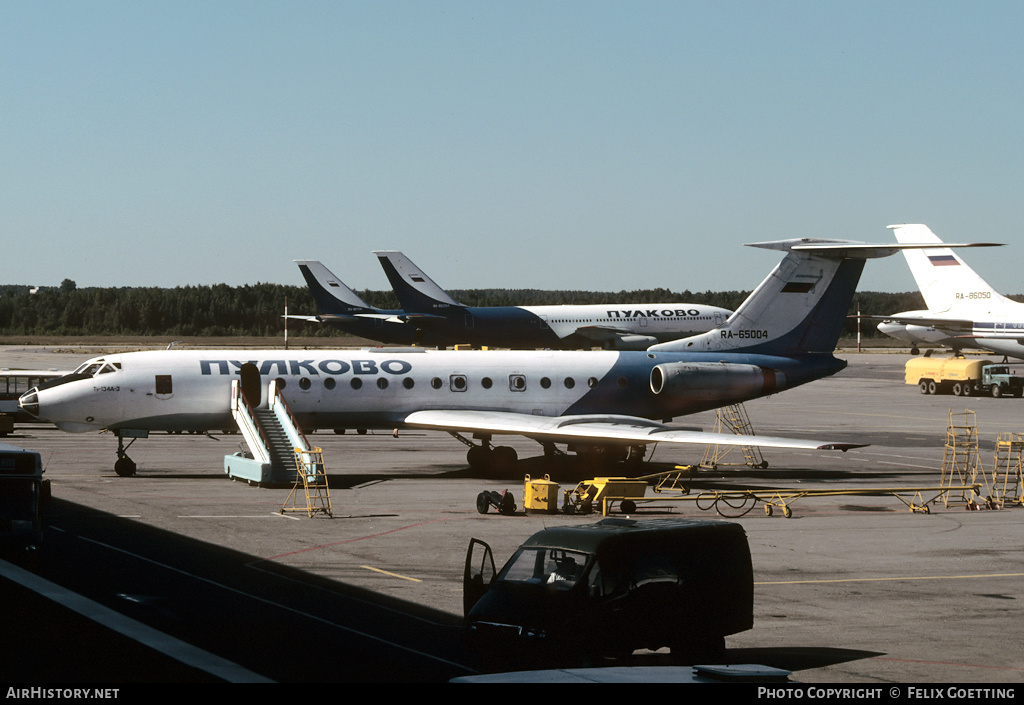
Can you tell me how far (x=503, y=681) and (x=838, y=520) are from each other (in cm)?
2252

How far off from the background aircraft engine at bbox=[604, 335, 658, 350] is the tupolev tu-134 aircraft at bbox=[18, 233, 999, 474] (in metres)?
54.1

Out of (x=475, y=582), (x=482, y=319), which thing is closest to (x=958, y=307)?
(x=482, y=319)

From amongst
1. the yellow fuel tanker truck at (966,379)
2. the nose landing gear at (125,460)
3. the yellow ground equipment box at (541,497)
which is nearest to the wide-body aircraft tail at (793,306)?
the yellow ground equipment box at (541,497)

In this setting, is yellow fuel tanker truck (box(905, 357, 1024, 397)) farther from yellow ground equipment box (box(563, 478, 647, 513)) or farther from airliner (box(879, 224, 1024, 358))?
yellow ground equipment box (box(563, 478, 647, 513))

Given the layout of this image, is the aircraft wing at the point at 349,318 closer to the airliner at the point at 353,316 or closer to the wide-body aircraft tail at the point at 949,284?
the airliner at the point at 353,316

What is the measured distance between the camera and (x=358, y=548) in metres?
24.3

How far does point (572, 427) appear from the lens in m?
36.0

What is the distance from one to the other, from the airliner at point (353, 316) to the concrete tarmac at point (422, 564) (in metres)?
48.6

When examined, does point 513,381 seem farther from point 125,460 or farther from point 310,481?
point 125,460

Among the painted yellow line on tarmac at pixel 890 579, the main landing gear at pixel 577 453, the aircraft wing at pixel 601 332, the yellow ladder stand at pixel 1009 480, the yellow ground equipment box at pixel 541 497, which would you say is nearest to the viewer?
the painted yellow line on tarmac at pixel 890 579

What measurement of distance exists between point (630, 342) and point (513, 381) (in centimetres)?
5714

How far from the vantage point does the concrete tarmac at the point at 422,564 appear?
15445mm

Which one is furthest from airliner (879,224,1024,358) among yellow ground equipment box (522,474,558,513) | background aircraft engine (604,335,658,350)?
yellow ground equipment box (522,474,558,513)

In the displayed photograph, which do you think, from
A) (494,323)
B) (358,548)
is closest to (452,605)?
(358,548)
